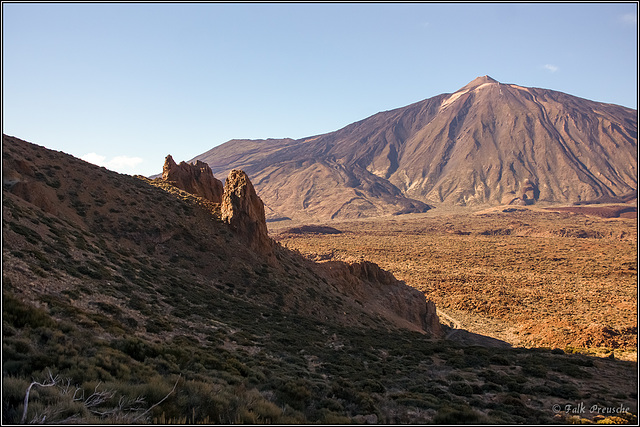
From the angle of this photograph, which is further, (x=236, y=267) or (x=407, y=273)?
(x=407, y=273)

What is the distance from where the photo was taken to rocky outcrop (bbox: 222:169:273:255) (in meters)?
30.6

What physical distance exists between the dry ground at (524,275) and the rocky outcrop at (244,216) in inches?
958

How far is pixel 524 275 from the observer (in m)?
64.8

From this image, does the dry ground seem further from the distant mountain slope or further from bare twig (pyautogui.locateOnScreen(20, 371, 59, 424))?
bare twig (pyautogui.locateOnScreen(20, 371, 59, 424))

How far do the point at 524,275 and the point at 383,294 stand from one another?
3868 centimetres

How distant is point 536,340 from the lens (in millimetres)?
33531

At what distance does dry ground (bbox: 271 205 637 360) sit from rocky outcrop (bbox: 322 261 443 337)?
548 cm

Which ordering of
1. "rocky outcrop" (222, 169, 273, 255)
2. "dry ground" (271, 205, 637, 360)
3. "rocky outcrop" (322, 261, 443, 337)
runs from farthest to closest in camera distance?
"dry ground" (271, 205, 637, 360) < "rocky outcrop" (322, 261, 443, 337) < "rocky outcrop" (222, 169, 273, 255)

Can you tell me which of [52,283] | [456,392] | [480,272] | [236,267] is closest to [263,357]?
[456,392]

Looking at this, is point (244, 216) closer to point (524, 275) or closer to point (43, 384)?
point (43, 384)

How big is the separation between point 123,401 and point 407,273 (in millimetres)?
62162

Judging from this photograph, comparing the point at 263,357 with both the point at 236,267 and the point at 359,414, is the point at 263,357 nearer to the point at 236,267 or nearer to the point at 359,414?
the point at 359,414

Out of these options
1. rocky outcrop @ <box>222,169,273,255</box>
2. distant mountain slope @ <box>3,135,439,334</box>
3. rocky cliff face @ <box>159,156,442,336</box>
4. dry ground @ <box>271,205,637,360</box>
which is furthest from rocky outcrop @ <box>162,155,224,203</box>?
dry ground @ <box>271,205,637,360</box>

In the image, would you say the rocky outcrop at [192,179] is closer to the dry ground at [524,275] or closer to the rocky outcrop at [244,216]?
the rocky outcrop at [244,216]
